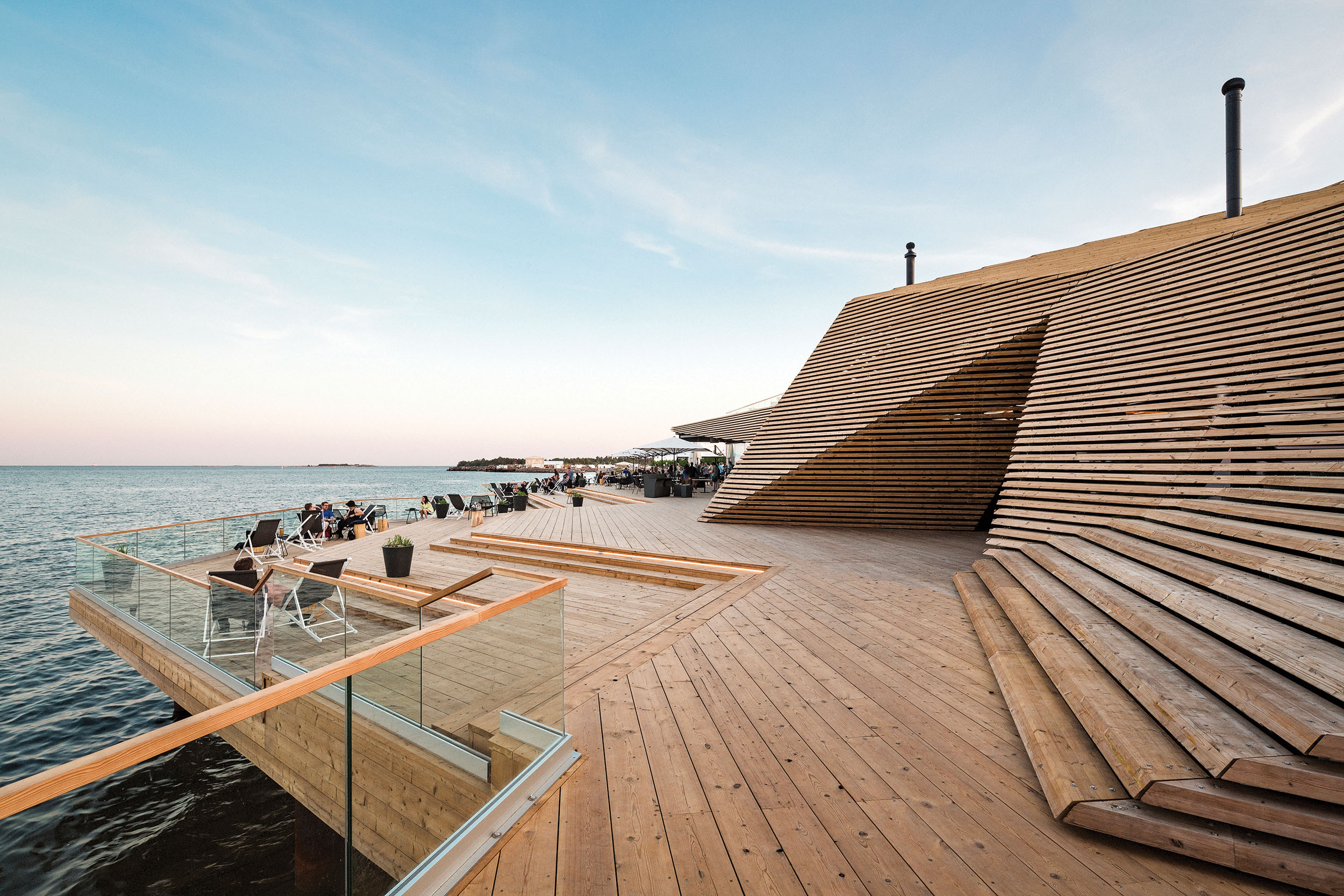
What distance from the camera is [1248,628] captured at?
262 centimetres

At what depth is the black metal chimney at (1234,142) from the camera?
25.5ft

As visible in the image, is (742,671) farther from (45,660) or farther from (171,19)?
(171,19)

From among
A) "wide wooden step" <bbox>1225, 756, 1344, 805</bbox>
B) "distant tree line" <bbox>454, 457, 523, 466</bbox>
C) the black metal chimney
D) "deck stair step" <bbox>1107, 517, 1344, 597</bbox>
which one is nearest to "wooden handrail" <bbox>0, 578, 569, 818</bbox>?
"wide wooden step" <bbox>1225, 756, 1344, 805</bbox>

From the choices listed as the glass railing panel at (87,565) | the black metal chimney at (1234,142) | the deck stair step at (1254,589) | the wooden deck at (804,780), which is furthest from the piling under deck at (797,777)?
the glass railing panel at (87,565)

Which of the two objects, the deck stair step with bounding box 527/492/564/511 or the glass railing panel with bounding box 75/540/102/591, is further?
the deck stair step with bounding box 527/492/564/511

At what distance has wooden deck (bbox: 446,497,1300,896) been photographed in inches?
74.8

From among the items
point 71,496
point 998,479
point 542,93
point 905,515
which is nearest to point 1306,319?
point 998,479

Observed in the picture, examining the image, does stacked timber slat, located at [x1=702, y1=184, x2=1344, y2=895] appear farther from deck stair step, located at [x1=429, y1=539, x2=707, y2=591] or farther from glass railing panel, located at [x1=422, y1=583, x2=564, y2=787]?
deck stair step, located at [x1=429, y1=539, x2=707, y2=591]

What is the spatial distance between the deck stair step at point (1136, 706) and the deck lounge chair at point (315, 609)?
4.04 m

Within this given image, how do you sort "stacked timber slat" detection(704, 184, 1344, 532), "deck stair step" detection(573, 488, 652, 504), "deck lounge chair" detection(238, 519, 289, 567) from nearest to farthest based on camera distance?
"stacked timber slat" detection(704, 184, 1344, 532) → "deck lounge chair" detection(238, 519, 289, 567) → "deck stair step" detection(573, 488, 652, 504)

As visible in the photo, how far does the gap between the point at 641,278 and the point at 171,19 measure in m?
14.9

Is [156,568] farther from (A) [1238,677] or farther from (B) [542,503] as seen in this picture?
(B) [542,503]

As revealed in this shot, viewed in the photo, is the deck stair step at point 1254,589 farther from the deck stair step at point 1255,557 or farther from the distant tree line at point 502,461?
the distant tree line at point 502,461

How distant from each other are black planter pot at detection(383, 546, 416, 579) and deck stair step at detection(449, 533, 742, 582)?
4.54 ft
